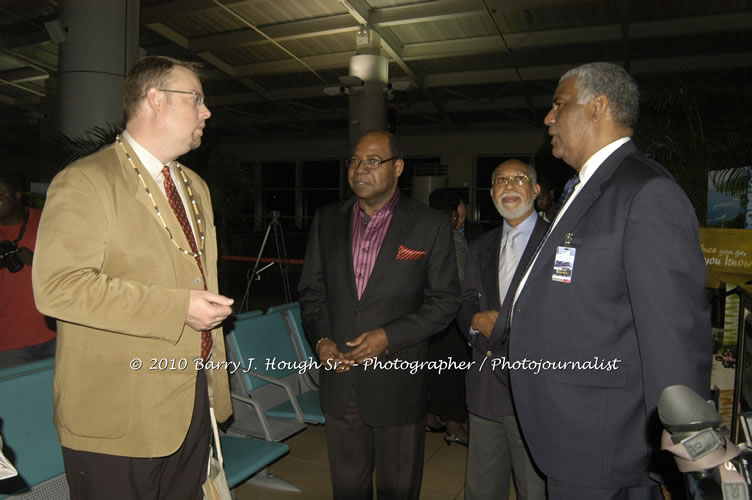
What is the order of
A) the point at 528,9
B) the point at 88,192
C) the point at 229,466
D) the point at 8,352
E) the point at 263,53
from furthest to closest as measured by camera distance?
the point at 263,53 < the point at 528,9 < the point at 8,352 < the point at 229,466 < the point at 88,192

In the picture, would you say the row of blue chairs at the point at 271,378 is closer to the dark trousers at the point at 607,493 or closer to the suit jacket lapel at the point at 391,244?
the suit jacket lapel at the point at 391,244

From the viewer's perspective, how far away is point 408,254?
2.21 metres

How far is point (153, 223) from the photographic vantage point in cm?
151

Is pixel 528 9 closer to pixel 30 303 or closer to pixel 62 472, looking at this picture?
pixel 30 303

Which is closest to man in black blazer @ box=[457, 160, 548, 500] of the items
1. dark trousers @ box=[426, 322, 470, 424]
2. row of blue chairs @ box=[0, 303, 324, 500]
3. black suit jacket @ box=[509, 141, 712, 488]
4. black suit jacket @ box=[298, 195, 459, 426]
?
black suit jacket @ box=[298, 195, 459, 426]

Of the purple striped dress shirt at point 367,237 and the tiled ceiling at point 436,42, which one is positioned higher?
the tiled ceiling at point 436,42

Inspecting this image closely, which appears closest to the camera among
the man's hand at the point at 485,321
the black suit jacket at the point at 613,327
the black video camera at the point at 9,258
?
the black suit jacket at the point at 613,327

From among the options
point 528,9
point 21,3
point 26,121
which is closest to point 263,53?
point 21,3

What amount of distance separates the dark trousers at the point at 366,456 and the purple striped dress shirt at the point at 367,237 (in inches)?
21.9

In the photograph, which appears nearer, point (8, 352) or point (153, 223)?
point (153, 223)

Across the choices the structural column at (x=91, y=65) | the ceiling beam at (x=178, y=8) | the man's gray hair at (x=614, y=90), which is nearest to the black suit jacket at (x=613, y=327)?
the man's gray hair at (x=614, y=90)

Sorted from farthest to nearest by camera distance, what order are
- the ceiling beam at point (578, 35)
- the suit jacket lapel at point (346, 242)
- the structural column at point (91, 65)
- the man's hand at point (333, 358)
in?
the ceiling beam at point (578, 35)
the structural column at point (91, 65)
the suit jacket lapel at point (346, 242)
the man's hand at point (333, 358)

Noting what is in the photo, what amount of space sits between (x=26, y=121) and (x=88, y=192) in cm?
2262

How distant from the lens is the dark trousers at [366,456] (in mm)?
2174
